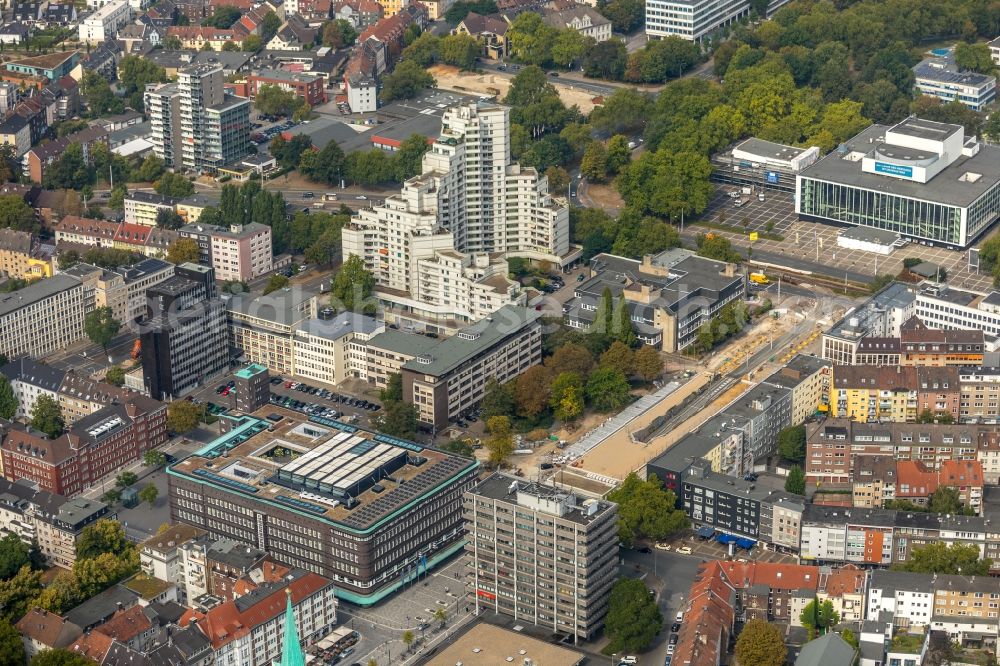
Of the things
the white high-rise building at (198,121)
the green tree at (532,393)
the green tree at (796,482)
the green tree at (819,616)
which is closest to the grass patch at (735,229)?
the green tree at (532,393)

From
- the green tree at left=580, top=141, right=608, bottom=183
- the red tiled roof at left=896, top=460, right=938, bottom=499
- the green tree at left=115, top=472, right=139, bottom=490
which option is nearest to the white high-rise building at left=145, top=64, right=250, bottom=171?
the green tree at left=580, top=141, right=608, bottom=183

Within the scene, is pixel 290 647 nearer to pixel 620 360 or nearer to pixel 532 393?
pixel 532 393

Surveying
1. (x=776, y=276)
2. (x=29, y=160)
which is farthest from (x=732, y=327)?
(x=29, y=160)

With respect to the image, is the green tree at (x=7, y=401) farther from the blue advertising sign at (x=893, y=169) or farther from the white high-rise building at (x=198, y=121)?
the blue advertising sign at (x=893, y=169)

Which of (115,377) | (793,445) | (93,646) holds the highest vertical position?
(793,445)

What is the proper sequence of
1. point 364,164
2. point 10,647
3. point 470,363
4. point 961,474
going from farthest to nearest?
point 364,164 < point 470,363 < point 961,474 < point 10,647

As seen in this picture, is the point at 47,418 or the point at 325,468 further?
the point at 47,418

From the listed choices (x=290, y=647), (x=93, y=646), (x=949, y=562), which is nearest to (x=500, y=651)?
(x=290, y=647)
